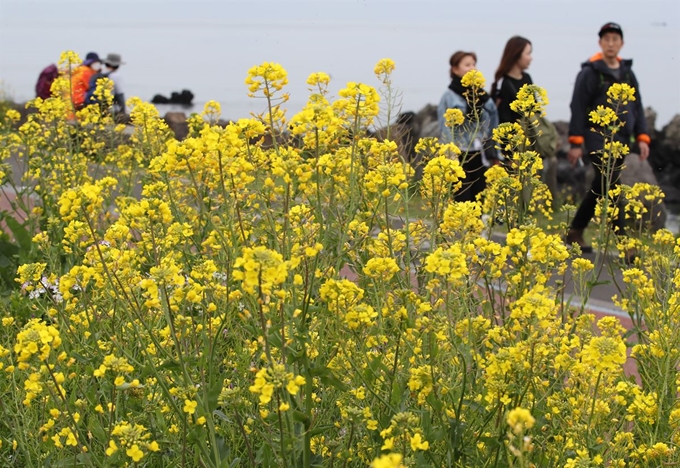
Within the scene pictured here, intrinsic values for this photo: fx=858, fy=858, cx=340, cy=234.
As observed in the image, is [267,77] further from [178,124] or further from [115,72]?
[178,124]

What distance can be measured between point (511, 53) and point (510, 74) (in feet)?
0.67

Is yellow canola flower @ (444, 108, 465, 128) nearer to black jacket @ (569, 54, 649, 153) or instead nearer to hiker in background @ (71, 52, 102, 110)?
black jacket @ (569, 54, 649, 153)

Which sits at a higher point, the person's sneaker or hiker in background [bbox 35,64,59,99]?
hiker in background [bbox 35,64,59,99]

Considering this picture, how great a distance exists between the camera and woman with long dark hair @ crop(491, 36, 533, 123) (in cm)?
766

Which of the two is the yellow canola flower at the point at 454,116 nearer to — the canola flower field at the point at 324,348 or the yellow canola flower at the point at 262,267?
the canola flower field at the point at 324,348

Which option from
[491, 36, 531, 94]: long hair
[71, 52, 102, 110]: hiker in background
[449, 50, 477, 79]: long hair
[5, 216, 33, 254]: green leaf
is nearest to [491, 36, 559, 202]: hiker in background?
[491, 36, 531, 94]: long hair

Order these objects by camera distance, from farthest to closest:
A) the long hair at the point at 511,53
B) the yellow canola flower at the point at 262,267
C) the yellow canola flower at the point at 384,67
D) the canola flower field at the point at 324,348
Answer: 1. the long hair at the point at 511,53
2. the yellow canola flower at the point at 384,67
3. the canola flower field at the point at 324,348
4. the yellow canola flower at the point at 262,267

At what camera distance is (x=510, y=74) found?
307 inches

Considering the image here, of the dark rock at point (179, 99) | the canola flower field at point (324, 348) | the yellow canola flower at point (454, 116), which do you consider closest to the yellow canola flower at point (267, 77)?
the canola flower field at point (324, 348)

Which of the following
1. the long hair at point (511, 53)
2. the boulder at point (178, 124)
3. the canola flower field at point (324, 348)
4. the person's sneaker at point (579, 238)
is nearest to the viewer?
the canola flower field at point (324, 348)

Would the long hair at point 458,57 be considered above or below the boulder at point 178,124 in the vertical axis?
above

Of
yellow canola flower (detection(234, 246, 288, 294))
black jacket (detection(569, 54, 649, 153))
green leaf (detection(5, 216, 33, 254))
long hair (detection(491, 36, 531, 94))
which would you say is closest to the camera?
yellow canola flower (detection(234, 246, 288, 294))

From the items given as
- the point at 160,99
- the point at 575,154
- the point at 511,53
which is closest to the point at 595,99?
the point at 575,154

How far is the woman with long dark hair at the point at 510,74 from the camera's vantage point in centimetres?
766
